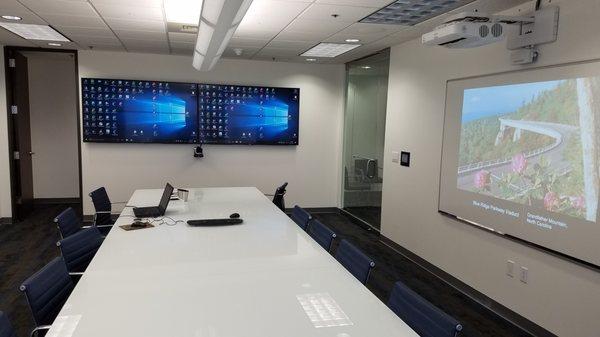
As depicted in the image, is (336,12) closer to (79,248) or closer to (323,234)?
(323,234)

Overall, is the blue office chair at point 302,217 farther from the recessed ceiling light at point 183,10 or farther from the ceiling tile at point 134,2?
the ceiling tile at point 134,2

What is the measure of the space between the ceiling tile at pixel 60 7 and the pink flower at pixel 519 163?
13.1 feet

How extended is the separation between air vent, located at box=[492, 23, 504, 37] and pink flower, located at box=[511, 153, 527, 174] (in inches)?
39.8

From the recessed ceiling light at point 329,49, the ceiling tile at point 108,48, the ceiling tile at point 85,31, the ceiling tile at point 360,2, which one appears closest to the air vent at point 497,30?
the ceiling tile at point 360,2

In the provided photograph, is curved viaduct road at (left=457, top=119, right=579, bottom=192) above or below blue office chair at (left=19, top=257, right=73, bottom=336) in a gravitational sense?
above

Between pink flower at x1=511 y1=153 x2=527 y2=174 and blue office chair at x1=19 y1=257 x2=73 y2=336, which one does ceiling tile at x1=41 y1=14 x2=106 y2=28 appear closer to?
blue office chair at x1=19 y1=257 x2=73 y2=336

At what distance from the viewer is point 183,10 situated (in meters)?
3.91

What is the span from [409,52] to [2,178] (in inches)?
249

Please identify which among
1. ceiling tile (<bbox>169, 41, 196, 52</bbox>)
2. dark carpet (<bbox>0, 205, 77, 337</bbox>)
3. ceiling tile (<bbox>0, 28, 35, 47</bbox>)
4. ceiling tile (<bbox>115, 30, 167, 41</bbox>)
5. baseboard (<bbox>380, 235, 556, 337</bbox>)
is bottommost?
dark carpet (<bbox>0, 205, 77, 337</bbox>)

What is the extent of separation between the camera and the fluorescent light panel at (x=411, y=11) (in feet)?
11.5

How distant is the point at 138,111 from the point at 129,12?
2.70 metres

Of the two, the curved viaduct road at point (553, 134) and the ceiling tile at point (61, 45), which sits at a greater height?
the ceiling tile at point (61, 45)

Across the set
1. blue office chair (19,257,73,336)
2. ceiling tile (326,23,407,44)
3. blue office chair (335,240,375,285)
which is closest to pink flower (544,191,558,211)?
blue office chair (335,240,375,285)

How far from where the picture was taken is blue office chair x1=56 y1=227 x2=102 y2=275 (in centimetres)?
283
